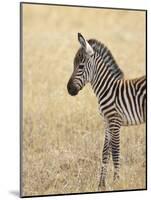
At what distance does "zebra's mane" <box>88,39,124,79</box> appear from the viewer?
4891 millimetres

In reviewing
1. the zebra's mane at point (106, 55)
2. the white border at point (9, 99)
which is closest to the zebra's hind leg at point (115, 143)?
the zebra's mane at point (106, 55)

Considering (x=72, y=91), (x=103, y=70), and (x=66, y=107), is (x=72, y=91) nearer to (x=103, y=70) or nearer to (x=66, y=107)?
(x=66, y=107)

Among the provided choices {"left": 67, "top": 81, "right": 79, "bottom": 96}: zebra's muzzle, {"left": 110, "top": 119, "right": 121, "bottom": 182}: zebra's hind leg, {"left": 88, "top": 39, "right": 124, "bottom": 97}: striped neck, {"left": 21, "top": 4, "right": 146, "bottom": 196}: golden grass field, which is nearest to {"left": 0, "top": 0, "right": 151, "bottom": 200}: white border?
{"left": 21, "top": 4, "right": 146, "bottom": 196}: golden grass field

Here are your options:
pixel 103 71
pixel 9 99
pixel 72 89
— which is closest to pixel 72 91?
pixel 72 89

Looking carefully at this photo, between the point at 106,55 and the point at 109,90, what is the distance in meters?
0.28

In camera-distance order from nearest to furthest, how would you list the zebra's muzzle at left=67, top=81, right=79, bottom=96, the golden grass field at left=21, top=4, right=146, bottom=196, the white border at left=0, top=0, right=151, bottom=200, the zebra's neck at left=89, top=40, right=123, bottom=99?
the white border at left=0, top=0, right=151, bottom=200 → the golden grass field at left=21, top=4, right=146, bottom=196 → the zebra's muzzle at left=67, top=81, right=79, bottom=96 → the zebra's neck at left=89, top=40, right=123, bottom=99

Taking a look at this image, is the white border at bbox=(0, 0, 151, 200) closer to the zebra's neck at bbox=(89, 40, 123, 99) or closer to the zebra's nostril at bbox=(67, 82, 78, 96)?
the zebra's nostril at bbox=(67, 82, 78, 96)

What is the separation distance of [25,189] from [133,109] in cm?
111

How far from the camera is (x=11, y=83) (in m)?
4.59

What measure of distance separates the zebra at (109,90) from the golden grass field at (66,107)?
44mm

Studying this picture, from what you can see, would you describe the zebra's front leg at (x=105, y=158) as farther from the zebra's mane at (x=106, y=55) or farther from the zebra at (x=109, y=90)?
the zebra's mane at (x=106, y=55)

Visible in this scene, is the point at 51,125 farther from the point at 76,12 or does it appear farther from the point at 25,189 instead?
the point at 76,12

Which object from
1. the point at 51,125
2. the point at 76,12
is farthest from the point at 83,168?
the point at 76,12

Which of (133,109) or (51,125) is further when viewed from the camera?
(133,109)
